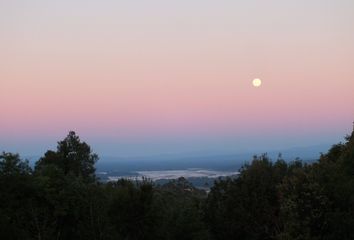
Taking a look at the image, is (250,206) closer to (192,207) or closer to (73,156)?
(192,207)

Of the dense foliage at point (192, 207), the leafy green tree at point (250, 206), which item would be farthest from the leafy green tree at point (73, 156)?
the leafy green tree at point (250, 206)

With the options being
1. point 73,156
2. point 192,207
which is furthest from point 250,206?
point 73,156

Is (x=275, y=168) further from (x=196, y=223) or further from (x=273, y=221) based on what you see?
(x=196, y=223)

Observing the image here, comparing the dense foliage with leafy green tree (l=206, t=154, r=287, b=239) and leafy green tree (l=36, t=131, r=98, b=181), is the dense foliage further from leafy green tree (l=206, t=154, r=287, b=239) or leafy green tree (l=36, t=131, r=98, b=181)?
leafy green tree (l=36, t=131, r=98, b=181)

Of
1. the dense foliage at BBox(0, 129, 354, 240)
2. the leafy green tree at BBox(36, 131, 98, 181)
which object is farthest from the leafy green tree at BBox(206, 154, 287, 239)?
the leafy green tree at BBox(36, 131, 98, 181)

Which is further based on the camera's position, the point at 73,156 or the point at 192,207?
the point at 73,156

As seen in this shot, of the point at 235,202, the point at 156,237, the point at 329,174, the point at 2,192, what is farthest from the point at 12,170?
the point at 329,174

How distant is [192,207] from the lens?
128ft

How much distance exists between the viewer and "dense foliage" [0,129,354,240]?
112 ft

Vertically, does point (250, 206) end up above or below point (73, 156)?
below

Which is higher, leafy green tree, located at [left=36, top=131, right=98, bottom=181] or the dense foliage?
leafy green tree, located at [left=36, top=131, right=98, bottom=181]

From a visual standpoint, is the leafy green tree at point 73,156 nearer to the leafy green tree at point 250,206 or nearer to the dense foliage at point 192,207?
the dense foliage at point 192,207

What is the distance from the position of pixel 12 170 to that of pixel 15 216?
464 cm

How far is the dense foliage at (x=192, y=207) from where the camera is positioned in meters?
34.1
